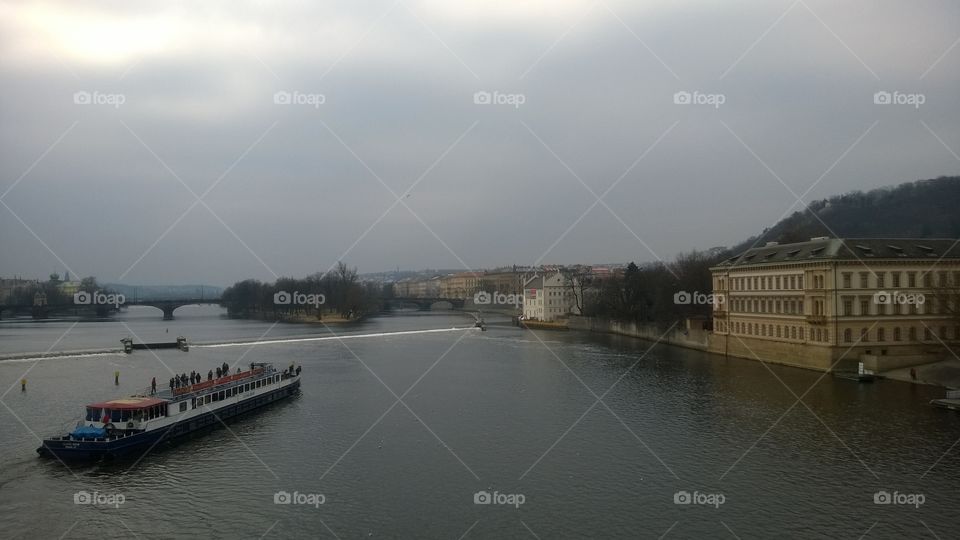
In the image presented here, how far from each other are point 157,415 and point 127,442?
68.7 inches

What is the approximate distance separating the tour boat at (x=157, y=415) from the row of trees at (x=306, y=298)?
4668 centimetres

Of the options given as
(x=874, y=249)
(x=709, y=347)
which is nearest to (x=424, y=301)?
(x=709, y=347)

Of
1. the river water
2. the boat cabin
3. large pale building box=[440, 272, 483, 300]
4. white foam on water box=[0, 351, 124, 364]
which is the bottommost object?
the river water

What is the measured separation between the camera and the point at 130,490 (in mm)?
15555

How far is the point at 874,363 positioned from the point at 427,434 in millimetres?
20819

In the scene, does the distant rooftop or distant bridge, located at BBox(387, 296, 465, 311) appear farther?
distant bridge, located at BBox(387, 296, 465, 311)

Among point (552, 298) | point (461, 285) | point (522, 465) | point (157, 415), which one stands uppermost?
point (461, 285)

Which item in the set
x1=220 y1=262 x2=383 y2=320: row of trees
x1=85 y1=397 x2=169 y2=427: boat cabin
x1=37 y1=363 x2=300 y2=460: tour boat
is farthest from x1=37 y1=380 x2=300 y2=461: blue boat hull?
x1=220 y1=262 x2=383 y2=320: row of trees

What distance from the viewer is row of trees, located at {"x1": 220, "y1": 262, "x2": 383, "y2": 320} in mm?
87375

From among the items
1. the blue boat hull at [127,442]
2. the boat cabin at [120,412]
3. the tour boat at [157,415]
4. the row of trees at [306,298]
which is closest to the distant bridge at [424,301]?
the row of trees at [306,298]

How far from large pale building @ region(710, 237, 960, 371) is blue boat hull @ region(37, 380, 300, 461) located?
2609cm

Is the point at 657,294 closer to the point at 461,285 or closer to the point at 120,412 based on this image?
the point at 120,412

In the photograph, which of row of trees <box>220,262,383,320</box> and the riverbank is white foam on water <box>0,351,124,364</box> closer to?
row of trees <box>220,262,383,320</box>

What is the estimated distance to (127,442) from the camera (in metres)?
18.5
